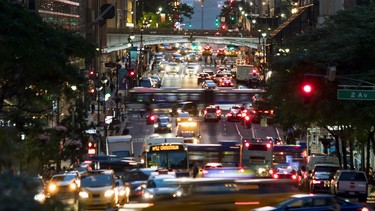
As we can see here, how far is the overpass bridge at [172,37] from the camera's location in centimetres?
13112

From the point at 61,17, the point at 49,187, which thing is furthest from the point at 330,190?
the point at 61,17

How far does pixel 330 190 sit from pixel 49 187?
14.9m

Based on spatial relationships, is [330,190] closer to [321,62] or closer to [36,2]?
[321,62]

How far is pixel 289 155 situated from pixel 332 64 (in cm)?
1691

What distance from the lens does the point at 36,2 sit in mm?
72188

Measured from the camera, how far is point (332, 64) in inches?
1870

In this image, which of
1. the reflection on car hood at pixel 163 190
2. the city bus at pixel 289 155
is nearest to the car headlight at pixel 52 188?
the reflection on car hood at pixel 163 190

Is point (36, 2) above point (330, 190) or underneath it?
above

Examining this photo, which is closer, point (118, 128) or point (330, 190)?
point (330, 190)

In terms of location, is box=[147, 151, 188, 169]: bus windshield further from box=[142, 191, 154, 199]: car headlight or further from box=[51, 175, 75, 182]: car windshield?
box=[142, 191, 154, 199]: car headlight

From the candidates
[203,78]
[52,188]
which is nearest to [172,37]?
[203,78]

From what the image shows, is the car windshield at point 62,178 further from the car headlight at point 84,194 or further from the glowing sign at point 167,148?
the glowing sign at point 167,148

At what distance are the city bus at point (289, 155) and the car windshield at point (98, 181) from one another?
26553 millimetres

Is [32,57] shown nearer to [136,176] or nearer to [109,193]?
[109,193]
